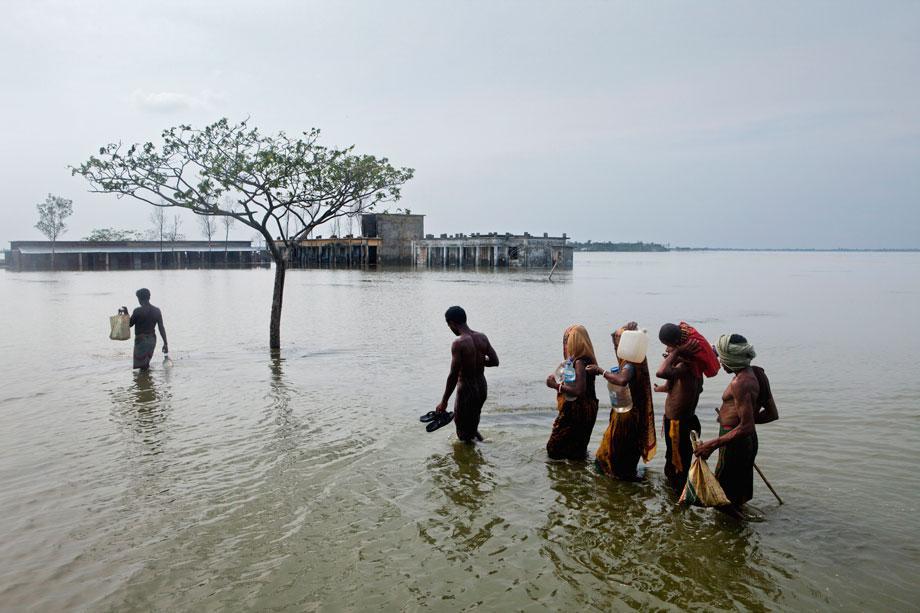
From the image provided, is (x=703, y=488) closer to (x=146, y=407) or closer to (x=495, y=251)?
(x=146, y=407)

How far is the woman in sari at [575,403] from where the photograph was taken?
597cm

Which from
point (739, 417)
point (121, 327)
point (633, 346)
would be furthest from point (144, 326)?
point (739, 417)

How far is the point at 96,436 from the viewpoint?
7.60 meters


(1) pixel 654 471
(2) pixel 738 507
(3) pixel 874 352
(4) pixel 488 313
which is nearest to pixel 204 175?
(1) pixel 654 471

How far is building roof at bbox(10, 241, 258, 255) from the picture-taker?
69.7 m

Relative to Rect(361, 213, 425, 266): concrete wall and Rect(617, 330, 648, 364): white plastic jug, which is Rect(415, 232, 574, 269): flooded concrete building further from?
Rect(617, 330, 648, 364): white plastic jug

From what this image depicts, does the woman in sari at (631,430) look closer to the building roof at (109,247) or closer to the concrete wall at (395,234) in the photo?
the concrete wall at (395,234)

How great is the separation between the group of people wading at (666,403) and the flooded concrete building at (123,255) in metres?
73.7

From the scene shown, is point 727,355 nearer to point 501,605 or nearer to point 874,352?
point 501,605

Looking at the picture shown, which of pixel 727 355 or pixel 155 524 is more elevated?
pixel 727 355

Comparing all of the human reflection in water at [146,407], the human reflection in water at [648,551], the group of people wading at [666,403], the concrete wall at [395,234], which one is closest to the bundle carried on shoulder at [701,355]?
the group of people wading at [666,403]

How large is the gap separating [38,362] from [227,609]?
1164cm

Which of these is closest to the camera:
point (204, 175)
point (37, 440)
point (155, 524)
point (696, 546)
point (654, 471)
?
point (696, 546)

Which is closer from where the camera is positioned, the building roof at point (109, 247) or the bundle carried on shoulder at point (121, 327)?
the bundle carried on shoulder at point (121, 327)
